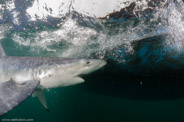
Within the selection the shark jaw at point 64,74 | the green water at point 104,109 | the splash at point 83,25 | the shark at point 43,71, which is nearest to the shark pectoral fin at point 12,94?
the shark at point 43,71

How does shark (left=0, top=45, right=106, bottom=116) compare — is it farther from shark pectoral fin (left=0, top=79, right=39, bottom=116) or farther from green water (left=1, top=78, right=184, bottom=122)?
green water (left=1, top=78, right=184, bottom=122)

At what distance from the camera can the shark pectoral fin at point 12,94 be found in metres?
2.66

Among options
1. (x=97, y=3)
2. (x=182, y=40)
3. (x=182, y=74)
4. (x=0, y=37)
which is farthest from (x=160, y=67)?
(x=0, y=37)

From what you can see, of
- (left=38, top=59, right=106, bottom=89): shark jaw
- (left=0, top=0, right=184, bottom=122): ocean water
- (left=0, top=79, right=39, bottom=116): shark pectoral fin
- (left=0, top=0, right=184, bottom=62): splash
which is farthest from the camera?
(left=0, top=0, right=184, bottom=122): ocean water

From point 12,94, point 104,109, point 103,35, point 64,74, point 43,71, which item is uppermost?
point 103,35

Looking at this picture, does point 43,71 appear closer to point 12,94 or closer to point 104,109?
point 12,94

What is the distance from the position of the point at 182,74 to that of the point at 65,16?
42.7ft

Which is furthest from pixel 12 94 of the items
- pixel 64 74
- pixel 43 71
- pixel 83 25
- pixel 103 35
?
pixel 103 35

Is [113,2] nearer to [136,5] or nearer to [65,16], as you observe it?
[136,5]

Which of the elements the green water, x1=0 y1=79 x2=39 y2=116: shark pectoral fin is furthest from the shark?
the green water

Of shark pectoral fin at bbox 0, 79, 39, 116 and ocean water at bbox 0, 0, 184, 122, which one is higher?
ocean water at bbox 0, 0, 184, 122

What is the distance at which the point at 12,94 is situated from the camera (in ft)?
10.1

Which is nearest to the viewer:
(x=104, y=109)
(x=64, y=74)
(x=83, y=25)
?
(x=64, y=74)

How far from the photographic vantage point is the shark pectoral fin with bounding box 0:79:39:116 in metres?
2.66
